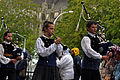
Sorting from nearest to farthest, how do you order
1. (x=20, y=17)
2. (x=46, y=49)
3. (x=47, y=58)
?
1. (x=46, y=49)
2. (x=47, y=58)
3. (x=20, y=17)

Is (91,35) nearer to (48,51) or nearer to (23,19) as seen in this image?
(48,51)

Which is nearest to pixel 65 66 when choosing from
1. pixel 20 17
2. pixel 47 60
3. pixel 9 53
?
pixel 9 53

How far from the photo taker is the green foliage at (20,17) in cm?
3158

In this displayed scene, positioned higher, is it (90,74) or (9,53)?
(9,53)

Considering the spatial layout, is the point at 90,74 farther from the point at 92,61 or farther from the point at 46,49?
the point at 46,49

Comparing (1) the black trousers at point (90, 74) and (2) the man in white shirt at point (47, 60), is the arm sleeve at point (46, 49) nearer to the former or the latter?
(2) the man in white shirt at point (47, 60)

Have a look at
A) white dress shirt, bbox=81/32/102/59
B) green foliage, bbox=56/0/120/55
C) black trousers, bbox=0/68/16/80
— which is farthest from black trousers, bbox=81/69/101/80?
green foliage, bbox=56/0/120/55

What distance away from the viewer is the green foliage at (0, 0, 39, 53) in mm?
31578

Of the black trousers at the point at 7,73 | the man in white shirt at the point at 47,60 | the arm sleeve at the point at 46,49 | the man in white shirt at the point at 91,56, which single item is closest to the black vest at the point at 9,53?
the black trousers at the point at 7,73

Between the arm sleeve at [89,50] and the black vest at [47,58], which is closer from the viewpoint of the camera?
the arm sleeve at [89,50]

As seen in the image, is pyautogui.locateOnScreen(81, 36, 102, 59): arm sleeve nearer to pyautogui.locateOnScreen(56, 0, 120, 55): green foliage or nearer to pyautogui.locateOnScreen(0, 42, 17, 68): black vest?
pyautogui.locateOnScreen(0, 42, 17, 68): black vest

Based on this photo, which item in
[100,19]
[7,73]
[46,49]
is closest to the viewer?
[46,49]

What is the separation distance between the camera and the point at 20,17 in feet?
108

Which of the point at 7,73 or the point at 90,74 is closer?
the point at 90,74
